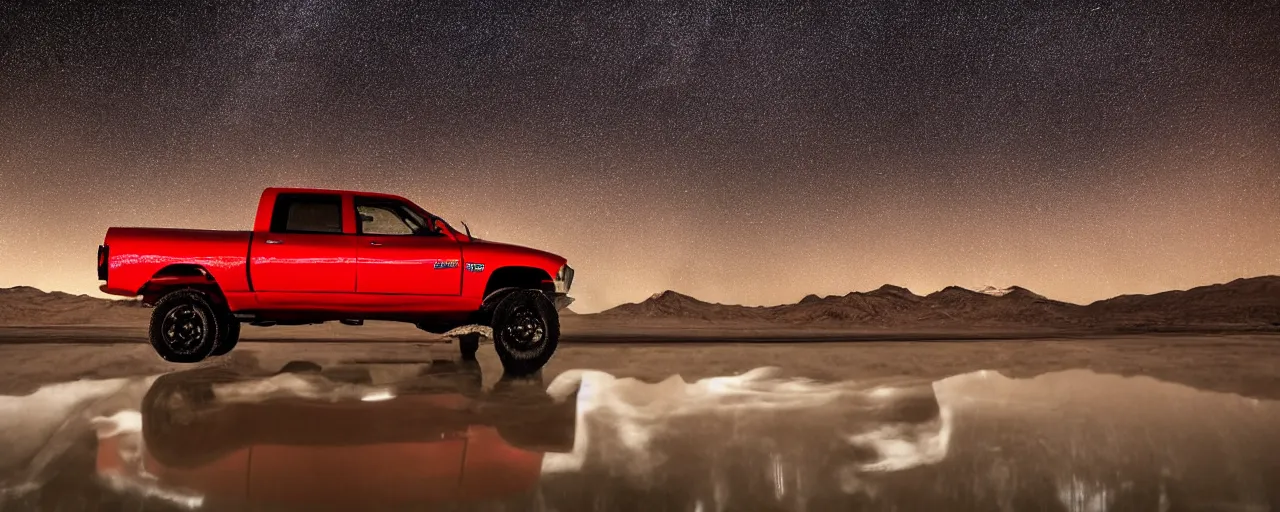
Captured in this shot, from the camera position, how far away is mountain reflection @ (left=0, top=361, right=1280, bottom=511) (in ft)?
13.2

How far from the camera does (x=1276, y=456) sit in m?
5.15

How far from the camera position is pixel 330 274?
10172 mm

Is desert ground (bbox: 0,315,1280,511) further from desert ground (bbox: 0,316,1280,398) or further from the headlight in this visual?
the headlight

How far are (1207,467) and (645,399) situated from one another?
4406 mm

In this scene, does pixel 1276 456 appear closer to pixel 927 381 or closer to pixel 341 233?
pixel 927 381

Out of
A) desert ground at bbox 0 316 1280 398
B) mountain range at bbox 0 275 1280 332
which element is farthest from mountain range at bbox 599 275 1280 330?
desert ground at bbox 0 316 1280 398

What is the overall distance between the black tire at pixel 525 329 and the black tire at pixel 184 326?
3.60 m

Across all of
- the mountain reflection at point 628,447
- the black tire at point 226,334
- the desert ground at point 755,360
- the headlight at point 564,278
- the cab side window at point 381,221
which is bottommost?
the mountain reflection at point 628,447

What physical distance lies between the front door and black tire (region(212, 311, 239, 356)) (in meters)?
1.78

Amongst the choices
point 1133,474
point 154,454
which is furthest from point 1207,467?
point 154,454

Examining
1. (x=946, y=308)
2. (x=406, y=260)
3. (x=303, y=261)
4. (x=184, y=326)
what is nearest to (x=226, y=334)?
(x=184, y=326)

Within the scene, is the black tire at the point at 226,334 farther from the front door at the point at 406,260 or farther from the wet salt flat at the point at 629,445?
the front door at the point at 406,260

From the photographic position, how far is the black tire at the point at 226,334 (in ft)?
34.2

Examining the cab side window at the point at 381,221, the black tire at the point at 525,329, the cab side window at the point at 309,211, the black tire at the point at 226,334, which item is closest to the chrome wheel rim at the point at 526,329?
the black tire at the point at 525,329
